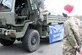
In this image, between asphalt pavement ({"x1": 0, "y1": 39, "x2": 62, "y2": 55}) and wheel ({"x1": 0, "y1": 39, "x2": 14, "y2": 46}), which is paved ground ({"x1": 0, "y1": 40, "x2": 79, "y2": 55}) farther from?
wheel ({"x1": 0, "y1": 39, "x2": 14, "y2": 46})

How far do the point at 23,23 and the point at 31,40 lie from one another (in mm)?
749

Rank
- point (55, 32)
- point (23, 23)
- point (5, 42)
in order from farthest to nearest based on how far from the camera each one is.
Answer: point (55, 32) < point (5, 42) < point (23, 23)

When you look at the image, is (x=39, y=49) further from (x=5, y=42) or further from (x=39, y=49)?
(x=5, y=42)

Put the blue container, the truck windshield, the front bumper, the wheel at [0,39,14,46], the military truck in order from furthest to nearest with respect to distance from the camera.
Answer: the blue container → the wheel at [0,39,14,46] → the truck windshield → the military truck → the front bumper

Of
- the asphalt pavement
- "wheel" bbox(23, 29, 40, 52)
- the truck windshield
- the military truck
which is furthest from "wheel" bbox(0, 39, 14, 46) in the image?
the truck windshield

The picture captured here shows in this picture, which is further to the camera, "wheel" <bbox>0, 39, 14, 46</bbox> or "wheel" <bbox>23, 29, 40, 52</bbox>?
"wheel" <bbox>0, 39, 14, 46</bbox>

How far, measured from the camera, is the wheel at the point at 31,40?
33.7 ft

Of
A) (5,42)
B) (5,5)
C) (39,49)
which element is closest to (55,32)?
(39,49)

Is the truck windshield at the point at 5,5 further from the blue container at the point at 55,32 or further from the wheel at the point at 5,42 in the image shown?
the blue container at the point at 55,32

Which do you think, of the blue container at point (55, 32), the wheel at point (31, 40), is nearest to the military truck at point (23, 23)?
the wheel at point (31, 40)

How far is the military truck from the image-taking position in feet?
32.8

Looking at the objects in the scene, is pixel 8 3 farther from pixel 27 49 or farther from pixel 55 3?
pixel 55 3

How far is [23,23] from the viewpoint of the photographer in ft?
35.0

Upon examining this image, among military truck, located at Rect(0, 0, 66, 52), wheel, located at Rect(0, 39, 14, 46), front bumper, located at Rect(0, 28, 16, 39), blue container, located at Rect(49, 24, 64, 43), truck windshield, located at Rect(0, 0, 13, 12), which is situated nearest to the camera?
front bumper, located at Rect(0, 28, 16, 39)
